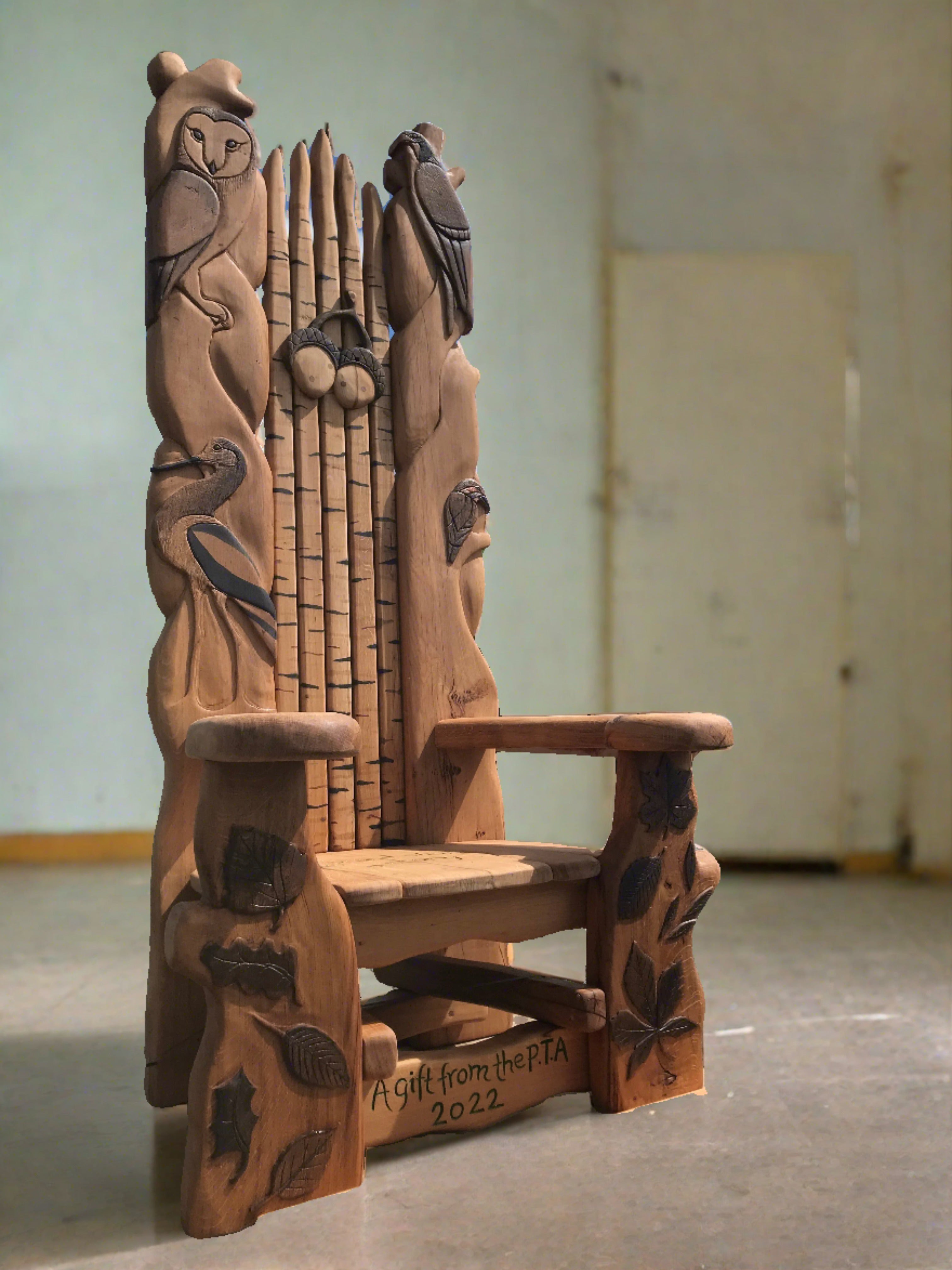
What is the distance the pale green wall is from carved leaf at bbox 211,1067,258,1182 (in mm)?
3226

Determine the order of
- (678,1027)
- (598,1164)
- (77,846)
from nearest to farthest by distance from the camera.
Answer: (598,1164) → (678,1027) → (77,846)

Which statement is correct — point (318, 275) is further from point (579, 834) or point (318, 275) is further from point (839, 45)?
point (839, 45)

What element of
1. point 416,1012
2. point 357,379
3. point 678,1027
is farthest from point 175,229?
point 678,1027

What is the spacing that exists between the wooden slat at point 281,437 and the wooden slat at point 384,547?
19 centimetres

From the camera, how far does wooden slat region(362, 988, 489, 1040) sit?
2.30 metres

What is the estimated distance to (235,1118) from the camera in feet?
5.48

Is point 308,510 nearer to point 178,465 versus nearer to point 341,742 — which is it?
point 178,465

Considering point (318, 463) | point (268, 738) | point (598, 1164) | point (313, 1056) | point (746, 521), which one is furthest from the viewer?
point (746, 521)

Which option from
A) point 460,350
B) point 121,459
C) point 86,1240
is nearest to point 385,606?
point 460,350

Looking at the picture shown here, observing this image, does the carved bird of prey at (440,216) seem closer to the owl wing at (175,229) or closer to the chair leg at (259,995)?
the owl wing at (175,229)

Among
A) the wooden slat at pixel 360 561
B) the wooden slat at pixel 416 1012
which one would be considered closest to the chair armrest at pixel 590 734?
the wooden slat at pixel 360 561

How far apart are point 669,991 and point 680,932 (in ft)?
0.35

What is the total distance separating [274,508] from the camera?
2.24m

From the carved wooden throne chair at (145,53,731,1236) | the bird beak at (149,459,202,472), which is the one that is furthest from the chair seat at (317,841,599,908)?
the bird beak at (149,459,202,472)
